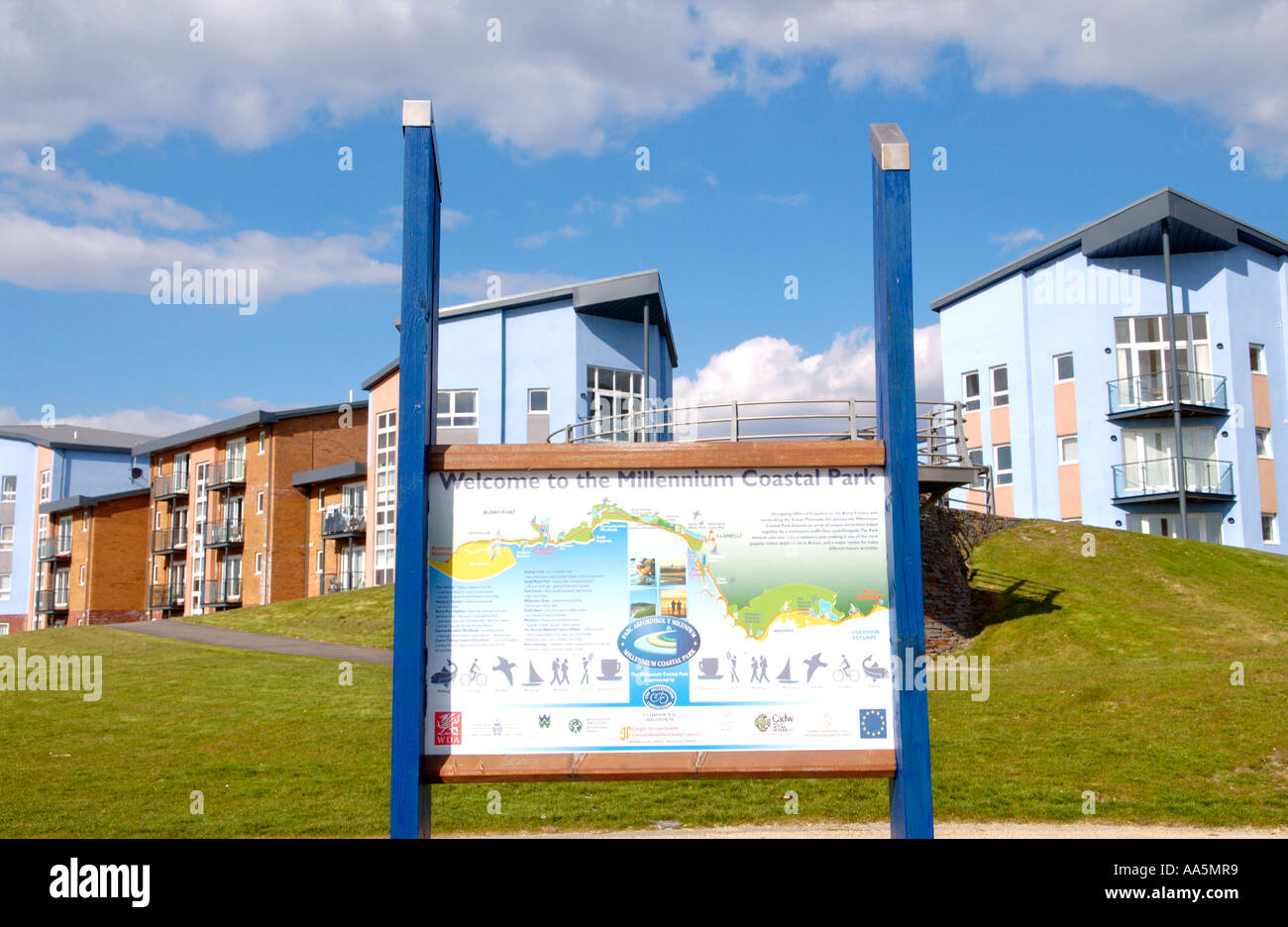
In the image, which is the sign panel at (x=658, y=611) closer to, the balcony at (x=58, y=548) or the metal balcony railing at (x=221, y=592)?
the metal balcony railing at (x=221, y=592)

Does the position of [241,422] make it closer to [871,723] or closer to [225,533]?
[225,533]

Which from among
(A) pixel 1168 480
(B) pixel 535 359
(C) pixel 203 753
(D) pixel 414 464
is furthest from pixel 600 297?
(D) pixel 414 464

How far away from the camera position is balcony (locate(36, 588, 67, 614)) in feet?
196

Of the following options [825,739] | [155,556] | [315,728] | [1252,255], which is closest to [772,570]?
[825,739]

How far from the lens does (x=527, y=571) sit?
18.6 feet

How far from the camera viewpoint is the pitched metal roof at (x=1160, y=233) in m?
33.5

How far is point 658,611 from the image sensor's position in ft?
18.6

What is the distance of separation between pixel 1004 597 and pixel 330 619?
18.0 m

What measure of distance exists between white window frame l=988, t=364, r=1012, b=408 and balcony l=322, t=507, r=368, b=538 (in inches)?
979

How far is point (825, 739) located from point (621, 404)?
3279 cm

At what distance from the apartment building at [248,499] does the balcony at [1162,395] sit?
103 ft

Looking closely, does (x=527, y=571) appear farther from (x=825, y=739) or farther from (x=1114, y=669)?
(x=1114, y=669)
